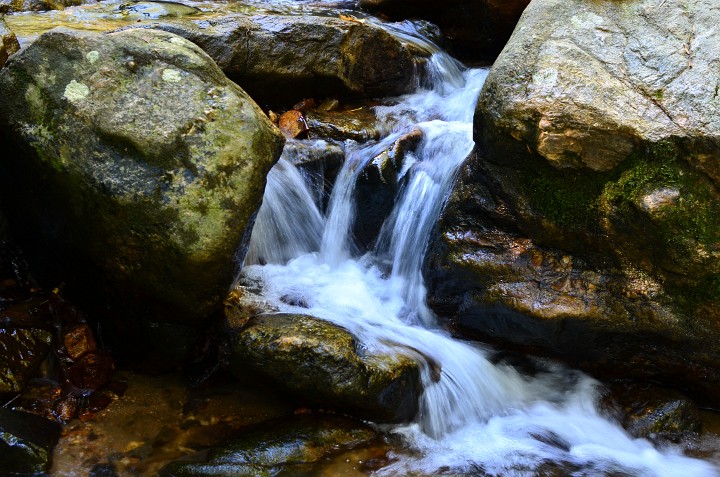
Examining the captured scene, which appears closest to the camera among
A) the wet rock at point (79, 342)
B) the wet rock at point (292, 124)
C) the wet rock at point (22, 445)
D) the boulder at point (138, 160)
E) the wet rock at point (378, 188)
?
the wet rock at point (22, 445)

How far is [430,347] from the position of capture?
14.0ft

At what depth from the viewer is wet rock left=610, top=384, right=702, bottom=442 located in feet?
12.8

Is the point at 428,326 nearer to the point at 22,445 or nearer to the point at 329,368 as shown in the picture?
the point at 329,368

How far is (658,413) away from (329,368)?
2149 millimetres

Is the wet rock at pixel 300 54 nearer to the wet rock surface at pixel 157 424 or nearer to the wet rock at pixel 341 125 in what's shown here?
the wet rock at pixel 341 125

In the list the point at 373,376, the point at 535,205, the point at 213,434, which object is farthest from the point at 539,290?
the point at 213,434

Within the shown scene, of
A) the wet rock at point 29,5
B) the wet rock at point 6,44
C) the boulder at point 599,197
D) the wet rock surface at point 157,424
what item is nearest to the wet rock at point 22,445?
the wet rock surface at point 157,424

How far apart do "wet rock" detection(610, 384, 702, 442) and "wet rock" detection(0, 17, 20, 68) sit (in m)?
4.69

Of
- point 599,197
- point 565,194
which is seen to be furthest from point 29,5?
point 599,197

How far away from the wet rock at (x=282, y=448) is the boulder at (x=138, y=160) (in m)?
0.84

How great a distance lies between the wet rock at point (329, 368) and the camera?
359cm

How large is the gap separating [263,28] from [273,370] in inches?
144

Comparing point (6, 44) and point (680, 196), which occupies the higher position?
point (680, 196)

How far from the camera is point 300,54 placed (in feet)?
19.8
